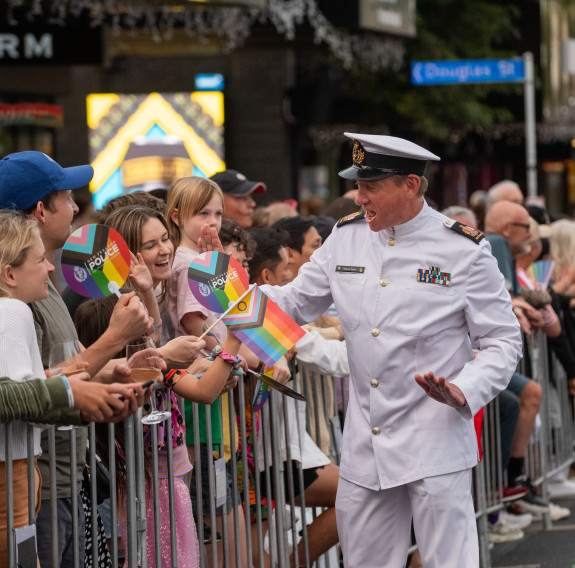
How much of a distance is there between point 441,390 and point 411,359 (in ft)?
0.92

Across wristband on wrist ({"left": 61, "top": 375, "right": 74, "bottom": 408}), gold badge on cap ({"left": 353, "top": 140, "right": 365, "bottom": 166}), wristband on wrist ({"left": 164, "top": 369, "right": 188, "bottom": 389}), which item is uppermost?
gold badge on cap ({"left": 353, "top": 140, "right": 365, "bottom": 166})

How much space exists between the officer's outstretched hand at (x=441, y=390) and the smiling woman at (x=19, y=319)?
1416mm

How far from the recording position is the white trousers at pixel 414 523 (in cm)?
481

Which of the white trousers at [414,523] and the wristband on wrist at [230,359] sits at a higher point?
the wristband on wrist at [230,359]

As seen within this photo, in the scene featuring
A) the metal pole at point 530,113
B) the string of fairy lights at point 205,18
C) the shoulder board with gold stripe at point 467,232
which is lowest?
the shoulder board with gold stripe at point 467,232

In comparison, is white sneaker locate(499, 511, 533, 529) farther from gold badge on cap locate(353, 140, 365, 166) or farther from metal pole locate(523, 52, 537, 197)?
metal pole locate(523, 52, 537, 197)

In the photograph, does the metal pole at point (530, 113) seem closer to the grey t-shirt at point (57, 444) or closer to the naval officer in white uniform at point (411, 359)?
Result: the naval officer in white uniform at point (411, 359)

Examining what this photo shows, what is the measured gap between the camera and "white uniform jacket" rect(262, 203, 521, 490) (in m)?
4.79

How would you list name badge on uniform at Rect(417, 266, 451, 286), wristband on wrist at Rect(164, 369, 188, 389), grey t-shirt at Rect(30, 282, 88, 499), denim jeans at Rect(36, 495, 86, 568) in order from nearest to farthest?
denim jeans at Rect(36, 495, 86, 568)
grey t-shirt at Rect(30, 282, 88, 499)
wristband on wrist at Rect(164, 369, 188, 389)
name badge on uniform at Rect(417, 266, 451, 286)

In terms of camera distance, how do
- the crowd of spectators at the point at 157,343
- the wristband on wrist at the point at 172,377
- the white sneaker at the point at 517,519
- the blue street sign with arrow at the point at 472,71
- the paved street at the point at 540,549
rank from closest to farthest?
the crowd of spectators at the point at 157,343, the wristband on wrist at the point at 172,377, the paved street at the point at 540,549, the white sneaker at the point at 517,519, the blue street sign with arrow at the point at 472,71

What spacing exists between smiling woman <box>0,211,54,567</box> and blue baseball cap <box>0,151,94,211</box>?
0.52 metres

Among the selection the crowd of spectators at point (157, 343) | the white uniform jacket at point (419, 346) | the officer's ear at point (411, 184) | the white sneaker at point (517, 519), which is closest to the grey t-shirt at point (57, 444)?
the crowd of spectators at point (157, 343)

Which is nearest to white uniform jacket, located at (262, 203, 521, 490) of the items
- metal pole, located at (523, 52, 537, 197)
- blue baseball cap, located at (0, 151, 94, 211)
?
blue baseball cap, located at (0, 151, 94, 211)

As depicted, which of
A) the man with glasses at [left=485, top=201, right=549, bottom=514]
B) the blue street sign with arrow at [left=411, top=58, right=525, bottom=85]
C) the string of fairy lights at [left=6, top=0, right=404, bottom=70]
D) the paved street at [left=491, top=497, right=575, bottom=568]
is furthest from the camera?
the blue street sign with arrow at [left=411, top=58, right=525, bottom=85]
